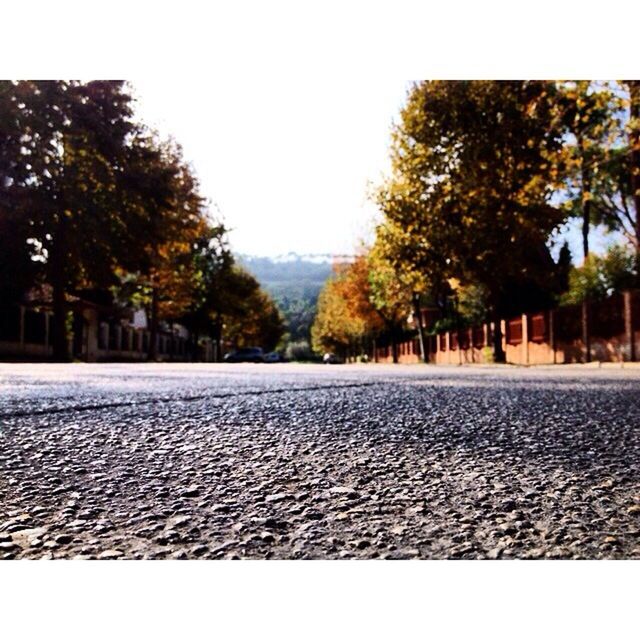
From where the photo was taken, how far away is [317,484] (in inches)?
58.6

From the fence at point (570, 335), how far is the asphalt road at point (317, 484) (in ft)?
16.1

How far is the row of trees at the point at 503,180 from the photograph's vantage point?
25.1 feet

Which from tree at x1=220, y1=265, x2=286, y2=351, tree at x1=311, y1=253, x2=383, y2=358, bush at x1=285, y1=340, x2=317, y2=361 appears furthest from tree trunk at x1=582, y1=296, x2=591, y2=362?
bush at x1=285, y1=340, x2=317, y2=361

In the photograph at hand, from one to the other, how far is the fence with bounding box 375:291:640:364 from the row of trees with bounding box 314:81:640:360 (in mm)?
432

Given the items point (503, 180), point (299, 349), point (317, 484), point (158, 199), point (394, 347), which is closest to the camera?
point (317, 484)

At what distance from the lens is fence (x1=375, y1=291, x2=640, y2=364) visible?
7.35 m

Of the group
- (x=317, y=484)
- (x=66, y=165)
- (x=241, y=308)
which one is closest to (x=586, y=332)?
(x=66, y=165)

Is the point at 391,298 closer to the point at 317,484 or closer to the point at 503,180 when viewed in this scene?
the point at 503,180

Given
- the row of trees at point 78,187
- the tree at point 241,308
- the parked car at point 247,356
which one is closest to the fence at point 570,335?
the row of trees at point 78,187

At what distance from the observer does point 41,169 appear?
419 cm

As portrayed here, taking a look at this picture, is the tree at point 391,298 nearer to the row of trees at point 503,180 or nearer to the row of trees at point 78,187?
the row of trees at point 503,180

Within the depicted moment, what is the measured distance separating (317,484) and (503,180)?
8.49m
